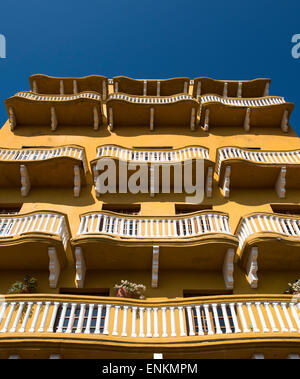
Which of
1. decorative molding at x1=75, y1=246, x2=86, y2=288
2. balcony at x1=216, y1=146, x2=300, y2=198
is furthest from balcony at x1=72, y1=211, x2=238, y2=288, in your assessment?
balcony at x1=216, y1=146, x2=300, y2=198

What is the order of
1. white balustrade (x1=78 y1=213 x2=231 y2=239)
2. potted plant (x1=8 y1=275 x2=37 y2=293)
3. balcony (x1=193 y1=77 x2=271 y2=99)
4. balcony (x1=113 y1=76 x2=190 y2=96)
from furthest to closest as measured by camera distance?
balcony (x1=113 y1=76 x2=190 y2=96), balcony (x1=193 y1=77 x2=271 y2=99), white balustrade (x1=78 y1=213 x2=231 y2=239), potted plant (x1=8 y1=275 x2=37 y2=293)

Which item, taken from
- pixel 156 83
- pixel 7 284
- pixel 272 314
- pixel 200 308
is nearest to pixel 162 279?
pixel 200 308

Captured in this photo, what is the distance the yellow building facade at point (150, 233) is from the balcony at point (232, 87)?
378 cm

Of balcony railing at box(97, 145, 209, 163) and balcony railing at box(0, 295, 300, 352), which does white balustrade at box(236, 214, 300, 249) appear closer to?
balcony railing at box(0, 295, 300, 352)

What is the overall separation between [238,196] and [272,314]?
8.66m

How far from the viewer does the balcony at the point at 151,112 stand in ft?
79.5

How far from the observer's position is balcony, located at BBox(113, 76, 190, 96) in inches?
1142

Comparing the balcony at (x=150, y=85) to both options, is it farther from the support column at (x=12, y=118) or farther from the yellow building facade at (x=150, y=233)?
the support column at (x=12, y=118)

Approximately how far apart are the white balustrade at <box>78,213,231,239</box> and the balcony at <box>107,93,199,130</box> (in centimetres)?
1020

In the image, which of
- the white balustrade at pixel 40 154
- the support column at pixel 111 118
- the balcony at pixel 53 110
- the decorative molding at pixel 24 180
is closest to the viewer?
the decorative molding at pixel 24 180

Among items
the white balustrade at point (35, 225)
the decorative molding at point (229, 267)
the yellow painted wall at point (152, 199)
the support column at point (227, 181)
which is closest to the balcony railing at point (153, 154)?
the support column at point (227, 181)

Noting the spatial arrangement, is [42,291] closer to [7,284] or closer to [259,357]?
[7,284]
